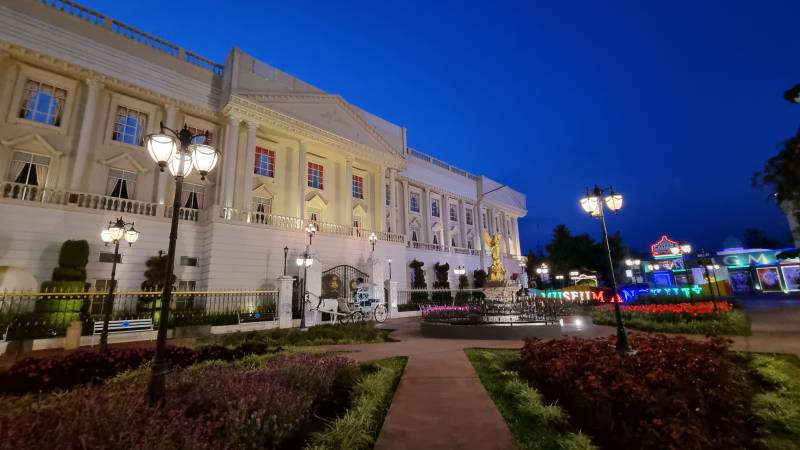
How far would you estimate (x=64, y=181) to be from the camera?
16.1 m

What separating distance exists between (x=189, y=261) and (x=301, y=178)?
324 inches

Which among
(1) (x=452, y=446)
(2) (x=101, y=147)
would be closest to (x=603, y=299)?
(1) (x=452, y=446)

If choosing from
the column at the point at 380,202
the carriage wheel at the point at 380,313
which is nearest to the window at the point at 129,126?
the column at the point at 380,202

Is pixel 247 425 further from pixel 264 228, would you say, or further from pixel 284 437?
pixel 264 228

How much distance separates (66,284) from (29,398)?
11376mm

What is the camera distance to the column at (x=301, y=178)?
21.5 metres

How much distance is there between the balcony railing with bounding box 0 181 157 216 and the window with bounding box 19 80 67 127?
3750 millimetres

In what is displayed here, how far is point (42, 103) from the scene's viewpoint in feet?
54.4

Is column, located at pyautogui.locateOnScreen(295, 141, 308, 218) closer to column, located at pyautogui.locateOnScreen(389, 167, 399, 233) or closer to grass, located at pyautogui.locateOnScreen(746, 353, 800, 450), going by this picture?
column, located at pyautogui.locateOnScreen(389, 167, 399, 233)

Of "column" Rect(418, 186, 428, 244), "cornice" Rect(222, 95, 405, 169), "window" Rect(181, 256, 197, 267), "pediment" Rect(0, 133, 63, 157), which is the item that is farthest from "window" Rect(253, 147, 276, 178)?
"column" Rect(418, 186, 428, 244)

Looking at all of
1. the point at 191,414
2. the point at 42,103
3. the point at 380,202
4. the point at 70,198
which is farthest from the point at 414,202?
the point at 191,414

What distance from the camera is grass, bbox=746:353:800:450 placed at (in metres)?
4.05

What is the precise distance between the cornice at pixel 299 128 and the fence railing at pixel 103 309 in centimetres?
1108

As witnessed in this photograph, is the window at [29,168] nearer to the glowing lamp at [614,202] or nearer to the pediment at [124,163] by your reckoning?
the pediment at [124,163]
